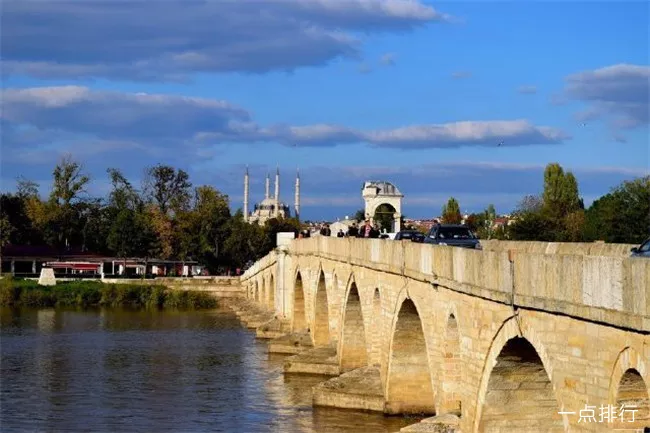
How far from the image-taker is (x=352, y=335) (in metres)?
38.3

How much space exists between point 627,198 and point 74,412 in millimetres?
38425

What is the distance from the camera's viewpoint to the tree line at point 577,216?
60750 mm

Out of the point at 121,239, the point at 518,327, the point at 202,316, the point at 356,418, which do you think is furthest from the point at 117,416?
the point at 121,239

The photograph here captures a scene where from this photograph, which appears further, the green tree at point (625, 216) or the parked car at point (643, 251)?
the green tree at point (625, 216)

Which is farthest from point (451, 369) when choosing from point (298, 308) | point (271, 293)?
point (271, 293)

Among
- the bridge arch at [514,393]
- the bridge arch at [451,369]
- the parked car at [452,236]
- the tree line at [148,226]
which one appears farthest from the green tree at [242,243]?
the bridge arch at [514,393]

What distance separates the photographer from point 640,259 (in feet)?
43.9

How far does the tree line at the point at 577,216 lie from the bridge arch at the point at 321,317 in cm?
1711

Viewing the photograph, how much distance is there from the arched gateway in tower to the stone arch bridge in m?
62.7

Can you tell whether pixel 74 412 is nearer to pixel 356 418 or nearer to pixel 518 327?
pixel 356 418

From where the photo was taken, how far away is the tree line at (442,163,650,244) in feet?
199

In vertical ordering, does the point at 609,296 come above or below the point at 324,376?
above

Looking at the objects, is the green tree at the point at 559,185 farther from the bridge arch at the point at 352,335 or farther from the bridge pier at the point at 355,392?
the bridge pier at the point at 355,392

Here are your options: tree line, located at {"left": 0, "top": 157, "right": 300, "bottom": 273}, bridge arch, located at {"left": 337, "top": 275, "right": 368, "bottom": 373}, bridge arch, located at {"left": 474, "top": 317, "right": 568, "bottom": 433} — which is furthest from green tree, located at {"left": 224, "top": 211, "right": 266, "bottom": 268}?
bridge arch, located at {"left": 474, "top": 317, "right": 568, "bottom": 433}
